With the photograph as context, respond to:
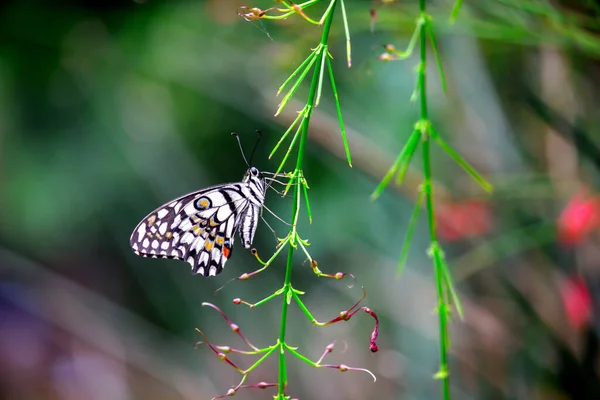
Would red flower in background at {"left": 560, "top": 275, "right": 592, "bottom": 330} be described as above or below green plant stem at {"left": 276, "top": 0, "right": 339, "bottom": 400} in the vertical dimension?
below

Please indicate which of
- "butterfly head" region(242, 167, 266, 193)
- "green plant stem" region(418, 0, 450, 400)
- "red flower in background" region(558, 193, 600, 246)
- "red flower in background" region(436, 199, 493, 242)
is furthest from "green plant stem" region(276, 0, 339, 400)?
"red flower in background" region(436, 199, 493, 242)

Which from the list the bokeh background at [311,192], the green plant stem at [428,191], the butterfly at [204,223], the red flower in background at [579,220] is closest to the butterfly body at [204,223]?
the butterfly at [204,223]

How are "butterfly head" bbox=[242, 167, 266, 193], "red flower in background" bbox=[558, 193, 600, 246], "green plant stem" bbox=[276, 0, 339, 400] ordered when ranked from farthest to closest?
"red flower in background" bbox=[558, 193, 600, 246]
"butterfly head" bbox=[242, 167, 266, 193]
"green plant stem" bbox=[276, 0, 339, 400]

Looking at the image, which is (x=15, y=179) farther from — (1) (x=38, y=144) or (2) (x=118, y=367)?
(2) (x=118, y=367)

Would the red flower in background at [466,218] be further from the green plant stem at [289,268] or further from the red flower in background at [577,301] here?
the green plant stem at [289,268]

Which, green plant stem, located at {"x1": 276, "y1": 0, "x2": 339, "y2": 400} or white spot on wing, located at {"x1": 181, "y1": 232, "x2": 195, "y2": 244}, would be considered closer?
green plant stem, located at {"x1": 276, "y1": 0, "x2": 339, "y2": 400}

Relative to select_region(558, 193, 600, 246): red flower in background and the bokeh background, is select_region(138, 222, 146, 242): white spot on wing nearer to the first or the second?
the bokeh background

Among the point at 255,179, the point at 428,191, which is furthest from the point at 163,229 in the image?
the point at 428,191

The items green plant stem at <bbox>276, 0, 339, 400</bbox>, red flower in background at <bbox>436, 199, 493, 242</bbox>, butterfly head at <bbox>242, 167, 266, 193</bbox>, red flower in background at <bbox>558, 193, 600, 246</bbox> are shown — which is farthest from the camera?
red flower in background at <bbox>436, 199, 493, 242</bbox>
